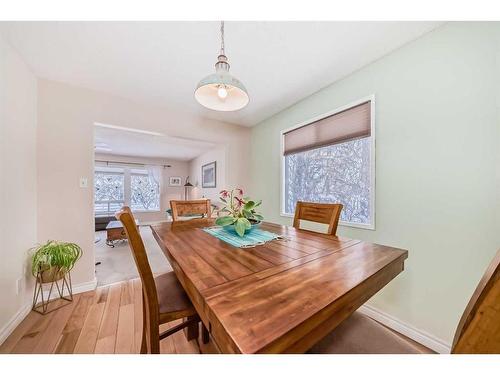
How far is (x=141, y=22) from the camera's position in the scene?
4.09ft

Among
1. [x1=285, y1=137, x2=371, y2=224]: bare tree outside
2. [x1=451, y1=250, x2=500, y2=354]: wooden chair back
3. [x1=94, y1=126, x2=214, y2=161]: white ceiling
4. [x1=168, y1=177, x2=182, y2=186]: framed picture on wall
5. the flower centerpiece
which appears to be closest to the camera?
[x1=451, y1=250, x2=500, y2=354]: wooden chair back

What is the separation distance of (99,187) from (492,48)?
729 centimetres

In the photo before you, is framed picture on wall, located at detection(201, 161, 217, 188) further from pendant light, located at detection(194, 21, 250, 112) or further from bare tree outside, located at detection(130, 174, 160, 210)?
pendant light, located at detection(194, 21, 250, 112)

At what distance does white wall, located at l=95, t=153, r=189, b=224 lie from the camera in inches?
233

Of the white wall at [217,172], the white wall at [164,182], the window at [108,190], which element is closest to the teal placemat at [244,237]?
the white wall at [217,172]

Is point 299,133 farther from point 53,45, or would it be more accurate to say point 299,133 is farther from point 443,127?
point 53,45

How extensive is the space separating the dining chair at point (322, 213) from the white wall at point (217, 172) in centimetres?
176

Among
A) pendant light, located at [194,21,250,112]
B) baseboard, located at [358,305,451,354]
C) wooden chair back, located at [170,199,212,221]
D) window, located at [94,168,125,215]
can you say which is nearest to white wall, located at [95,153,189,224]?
window, located at [94,168,125,215]

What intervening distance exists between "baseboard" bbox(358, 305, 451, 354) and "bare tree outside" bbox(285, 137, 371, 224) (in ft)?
2.48

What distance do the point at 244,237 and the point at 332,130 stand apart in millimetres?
1512

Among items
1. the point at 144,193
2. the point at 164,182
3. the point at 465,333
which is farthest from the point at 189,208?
the point at 144,193

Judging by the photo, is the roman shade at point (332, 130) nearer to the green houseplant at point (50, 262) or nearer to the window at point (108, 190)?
the green houseplant at point (50, 262)
